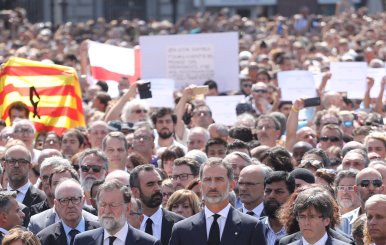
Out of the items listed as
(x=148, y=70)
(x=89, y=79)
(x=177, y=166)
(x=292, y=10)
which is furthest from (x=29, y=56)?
(x=292, y=10)

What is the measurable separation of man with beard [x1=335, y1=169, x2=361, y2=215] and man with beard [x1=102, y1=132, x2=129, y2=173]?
278cm

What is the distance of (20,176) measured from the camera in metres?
14.4

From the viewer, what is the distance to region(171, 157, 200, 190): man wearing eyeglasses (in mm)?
14195

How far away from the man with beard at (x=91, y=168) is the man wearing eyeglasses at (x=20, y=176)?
1.54ft

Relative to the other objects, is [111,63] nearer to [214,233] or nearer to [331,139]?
[331,139]

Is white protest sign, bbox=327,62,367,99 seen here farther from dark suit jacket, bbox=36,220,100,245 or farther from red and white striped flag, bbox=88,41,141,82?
dark suit jacket, bbox=36,220,100,245

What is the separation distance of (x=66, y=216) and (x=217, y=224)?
4.44 feet

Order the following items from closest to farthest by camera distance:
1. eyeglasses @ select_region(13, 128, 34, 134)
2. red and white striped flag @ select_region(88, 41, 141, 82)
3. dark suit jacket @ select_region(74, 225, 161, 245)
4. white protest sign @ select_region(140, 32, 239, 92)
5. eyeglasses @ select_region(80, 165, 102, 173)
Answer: dark suit jacket @ select_region(74, 225, 161, 245)
eyeglasses @ select_region(80, 165, 102, 173)
eyeglasses @ select_region(13, 128, 34, 134)
white protest sign @ select_region(140, 32, 239, 92)
red and white striped flag @ select_region(88, 41, 141, 82)

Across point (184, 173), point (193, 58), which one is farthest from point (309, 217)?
point (193, 58)

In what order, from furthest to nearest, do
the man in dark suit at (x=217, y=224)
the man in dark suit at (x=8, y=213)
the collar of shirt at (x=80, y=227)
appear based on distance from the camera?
the collar of shirt at (x=80, y=227)
the man in dark suit at (x=8, y=213)
the man in dark suit at (x=217, y=224)

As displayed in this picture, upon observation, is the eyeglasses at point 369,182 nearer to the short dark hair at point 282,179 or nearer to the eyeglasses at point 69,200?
the short dark hair at point 282,179

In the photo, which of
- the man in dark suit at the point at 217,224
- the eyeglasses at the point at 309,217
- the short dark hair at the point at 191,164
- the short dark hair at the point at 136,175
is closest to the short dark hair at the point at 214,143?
the short dark hair at the point at 191,164

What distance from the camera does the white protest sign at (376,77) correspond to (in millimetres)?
22797

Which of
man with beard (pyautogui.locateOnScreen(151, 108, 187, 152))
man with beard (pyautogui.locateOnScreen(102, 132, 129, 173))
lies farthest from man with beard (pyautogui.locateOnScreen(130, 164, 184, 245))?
man with beard (pyautogui.locateOnScreen(151, 108, 187, 152))
